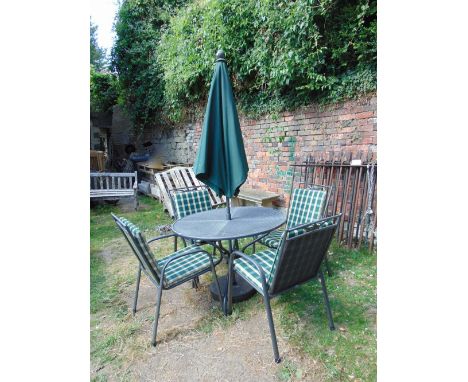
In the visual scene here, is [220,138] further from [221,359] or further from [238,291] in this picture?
[221,359]

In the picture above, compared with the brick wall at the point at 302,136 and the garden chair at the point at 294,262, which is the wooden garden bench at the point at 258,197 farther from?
the garden chair at the point at 294,262

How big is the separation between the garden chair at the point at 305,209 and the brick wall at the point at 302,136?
0.90 meters

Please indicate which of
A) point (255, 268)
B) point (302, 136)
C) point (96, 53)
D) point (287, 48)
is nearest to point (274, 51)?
point (287, 48)

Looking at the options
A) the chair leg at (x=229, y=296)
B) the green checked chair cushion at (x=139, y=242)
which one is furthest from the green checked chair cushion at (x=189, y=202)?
the green checked chair cushion at (x=139, y=242)

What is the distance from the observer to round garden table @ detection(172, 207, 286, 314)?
2.08m

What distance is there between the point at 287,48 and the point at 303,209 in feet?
6.93

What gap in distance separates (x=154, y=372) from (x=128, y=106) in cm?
837

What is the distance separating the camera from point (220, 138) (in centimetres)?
222

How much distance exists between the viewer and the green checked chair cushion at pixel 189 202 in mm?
3049

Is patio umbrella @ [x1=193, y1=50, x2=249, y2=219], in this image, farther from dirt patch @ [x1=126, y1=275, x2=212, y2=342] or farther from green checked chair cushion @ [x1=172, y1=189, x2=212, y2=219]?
dirt patch @ [x1=126, y1=275, x2=212, y2=342]

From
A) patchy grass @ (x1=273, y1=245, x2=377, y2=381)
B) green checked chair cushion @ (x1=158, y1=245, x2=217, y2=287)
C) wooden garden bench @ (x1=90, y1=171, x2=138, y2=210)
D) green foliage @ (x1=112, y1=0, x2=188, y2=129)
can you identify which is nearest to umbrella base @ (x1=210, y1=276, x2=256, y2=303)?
patchy grass @ (x1=273, y1=245, x2=377, y2=381)
